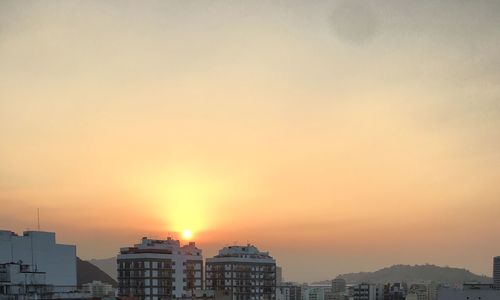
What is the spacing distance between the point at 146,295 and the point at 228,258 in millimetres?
20841

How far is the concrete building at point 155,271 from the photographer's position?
81875 mm

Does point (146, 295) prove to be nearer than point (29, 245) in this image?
No

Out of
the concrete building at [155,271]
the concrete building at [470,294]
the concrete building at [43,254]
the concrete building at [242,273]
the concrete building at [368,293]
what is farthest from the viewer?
the concrete building at [368,293]

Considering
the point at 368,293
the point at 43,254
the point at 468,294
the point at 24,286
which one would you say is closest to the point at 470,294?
the point at 468,294

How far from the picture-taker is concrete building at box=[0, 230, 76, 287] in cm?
5147

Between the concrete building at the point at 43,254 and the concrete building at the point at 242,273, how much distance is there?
4418 centimetres

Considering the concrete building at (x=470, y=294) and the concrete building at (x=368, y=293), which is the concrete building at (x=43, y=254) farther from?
the concrete building at (x=368, y=293)

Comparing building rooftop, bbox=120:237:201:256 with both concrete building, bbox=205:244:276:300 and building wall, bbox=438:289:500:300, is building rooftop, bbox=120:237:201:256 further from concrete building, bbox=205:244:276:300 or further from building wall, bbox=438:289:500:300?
building wall, bbox=438:289:500:300

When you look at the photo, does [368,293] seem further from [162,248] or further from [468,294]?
[162,248]

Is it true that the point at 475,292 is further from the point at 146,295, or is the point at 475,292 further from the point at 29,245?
the point at 29,245

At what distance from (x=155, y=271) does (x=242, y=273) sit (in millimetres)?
20464

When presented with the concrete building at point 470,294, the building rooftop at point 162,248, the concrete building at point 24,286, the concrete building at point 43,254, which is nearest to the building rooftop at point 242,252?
the building rooftop at point 162,248

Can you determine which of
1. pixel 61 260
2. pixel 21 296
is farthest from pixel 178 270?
pixel 21 296

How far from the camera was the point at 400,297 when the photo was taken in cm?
16812
